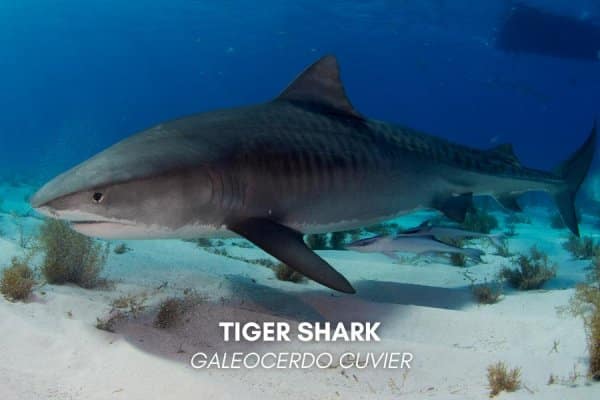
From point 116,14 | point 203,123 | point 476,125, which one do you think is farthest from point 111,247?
point 476,125

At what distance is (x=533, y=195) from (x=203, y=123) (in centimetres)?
3184

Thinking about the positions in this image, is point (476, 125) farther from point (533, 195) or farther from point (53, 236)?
point (53, 236)

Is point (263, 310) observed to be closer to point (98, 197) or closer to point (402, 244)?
point (402, 244)

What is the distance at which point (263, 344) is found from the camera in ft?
14.4

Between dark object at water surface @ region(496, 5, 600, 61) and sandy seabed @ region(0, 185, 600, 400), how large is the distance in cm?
3251

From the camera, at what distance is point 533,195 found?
104ft

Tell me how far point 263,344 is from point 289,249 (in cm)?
104

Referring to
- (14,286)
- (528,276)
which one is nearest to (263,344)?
(14,286)

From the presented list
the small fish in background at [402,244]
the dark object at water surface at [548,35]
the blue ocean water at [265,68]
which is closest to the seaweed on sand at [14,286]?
the small fish in background at [402,244]

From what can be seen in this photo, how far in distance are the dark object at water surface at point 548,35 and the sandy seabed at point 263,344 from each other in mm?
32509

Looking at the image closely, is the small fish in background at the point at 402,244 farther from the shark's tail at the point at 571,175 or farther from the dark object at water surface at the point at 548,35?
the dark object at water surface at the point at 548,35

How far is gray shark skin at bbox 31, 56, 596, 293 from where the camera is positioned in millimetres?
3629

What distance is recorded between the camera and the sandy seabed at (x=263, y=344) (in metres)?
3.36

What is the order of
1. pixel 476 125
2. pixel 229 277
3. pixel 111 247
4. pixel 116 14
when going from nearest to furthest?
pixel 229 277 → pixel 111 247 → pixel 116 14 → pixel 476 125
